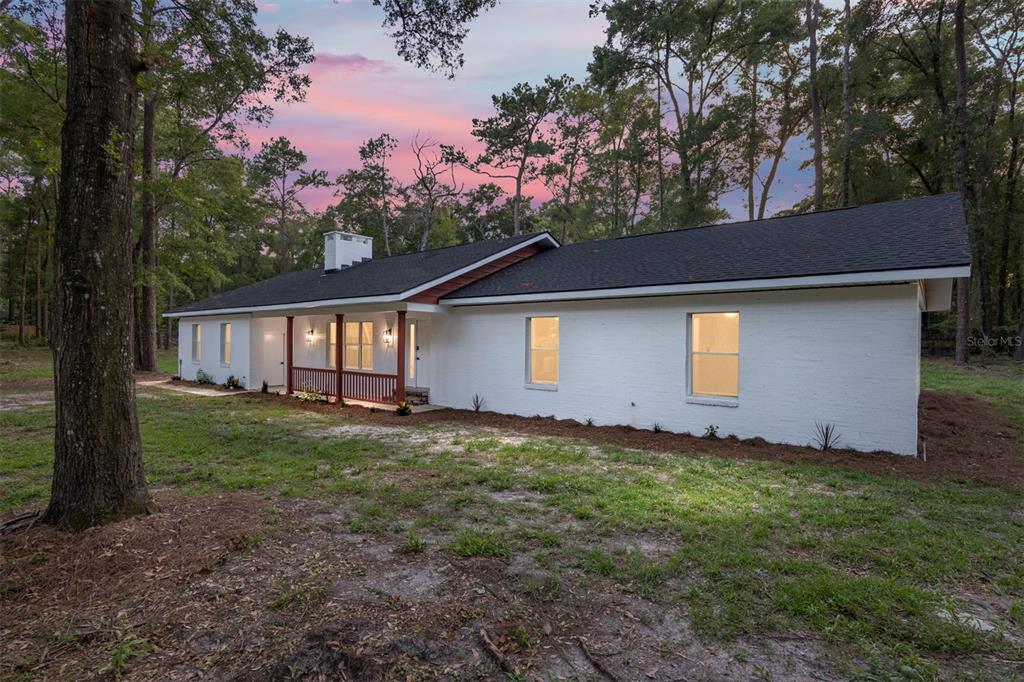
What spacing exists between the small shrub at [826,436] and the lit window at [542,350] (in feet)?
15.9

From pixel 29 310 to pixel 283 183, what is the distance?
1061 inches

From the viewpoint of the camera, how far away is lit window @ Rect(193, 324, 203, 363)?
17.3m

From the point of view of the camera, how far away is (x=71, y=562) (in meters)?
3.22

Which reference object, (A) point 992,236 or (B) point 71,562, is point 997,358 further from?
(B) point 71,562

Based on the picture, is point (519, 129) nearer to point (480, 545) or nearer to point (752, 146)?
point (752, 146)

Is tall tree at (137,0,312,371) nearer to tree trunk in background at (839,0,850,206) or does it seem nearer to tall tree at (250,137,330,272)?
tall tree at (250,137,330,272)

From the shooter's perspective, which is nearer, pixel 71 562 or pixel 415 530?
pixel 71 562

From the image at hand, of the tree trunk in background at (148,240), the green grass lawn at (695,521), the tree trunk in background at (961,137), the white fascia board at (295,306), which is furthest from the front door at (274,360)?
the tree trunk in background at (961,137)

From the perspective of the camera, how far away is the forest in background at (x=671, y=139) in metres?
18.7

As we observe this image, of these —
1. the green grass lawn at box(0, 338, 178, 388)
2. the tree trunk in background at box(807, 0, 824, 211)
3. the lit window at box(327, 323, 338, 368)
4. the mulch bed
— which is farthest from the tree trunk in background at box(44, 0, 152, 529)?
the tree trunk in background at box(807, 0, 824, 211)

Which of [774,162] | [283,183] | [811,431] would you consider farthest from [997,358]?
[283,183]

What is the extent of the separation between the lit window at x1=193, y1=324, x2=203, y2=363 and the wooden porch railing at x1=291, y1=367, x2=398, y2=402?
6.26 m

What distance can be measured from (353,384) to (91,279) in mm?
8845

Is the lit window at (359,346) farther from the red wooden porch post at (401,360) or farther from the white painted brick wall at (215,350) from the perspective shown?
the white painted brick wall at (215,350)
